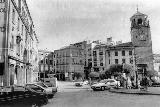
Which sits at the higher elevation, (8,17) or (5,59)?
(8,17)

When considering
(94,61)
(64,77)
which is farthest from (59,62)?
(94,61)

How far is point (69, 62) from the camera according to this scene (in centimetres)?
9019

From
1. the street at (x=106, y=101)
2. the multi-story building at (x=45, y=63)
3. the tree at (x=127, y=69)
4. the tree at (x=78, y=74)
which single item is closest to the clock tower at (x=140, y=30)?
the tree at (x=127, y=69)

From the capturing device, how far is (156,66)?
87.1 metres

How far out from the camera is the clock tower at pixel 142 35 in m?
70.4

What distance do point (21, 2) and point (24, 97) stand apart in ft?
77.3

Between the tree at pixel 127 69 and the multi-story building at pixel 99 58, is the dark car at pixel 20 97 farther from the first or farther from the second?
the multi-story building at pixel 99 58

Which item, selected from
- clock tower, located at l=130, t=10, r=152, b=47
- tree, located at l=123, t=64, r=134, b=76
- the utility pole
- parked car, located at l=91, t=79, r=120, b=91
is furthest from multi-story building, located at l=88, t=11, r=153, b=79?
the utility pole

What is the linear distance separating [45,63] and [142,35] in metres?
40.2

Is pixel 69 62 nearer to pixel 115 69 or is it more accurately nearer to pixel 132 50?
pixel 132 50

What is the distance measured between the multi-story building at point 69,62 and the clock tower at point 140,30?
83.5 ft

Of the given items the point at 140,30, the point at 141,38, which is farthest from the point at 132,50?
the point at 140,30

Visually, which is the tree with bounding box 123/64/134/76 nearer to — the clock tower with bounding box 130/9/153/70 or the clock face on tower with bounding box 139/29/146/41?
the clock tower with bounding box 130/9/153/70

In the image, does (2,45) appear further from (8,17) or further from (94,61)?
(94,61)
